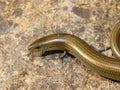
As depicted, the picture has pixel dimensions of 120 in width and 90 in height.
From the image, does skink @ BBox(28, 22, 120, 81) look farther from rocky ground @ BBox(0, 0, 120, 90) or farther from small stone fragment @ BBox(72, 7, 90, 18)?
small stone fragment @ BBox(72, 7, 90, 18)

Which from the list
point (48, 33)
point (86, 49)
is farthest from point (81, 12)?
point (86, 49)

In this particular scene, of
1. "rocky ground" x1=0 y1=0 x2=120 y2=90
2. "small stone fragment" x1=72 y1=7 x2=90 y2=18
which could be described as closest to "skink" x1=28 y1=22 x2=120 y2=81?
"rocky ground" x1=0 y1=0 x2=120 y2=90

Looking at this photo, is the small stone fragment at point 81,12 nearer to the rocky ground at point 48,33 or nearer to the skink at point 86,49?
the rocky ground at point 48,33

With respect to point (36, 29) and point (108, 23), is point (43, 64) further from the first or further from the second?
point (108, 23)

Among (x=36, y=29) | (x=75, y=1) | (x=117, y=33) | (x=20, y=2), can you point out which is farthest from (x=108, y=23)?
(x=20, y=2)

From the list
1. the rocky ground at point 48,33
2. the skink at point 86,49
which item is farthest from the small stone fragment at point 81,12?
the skink at point 86,49
